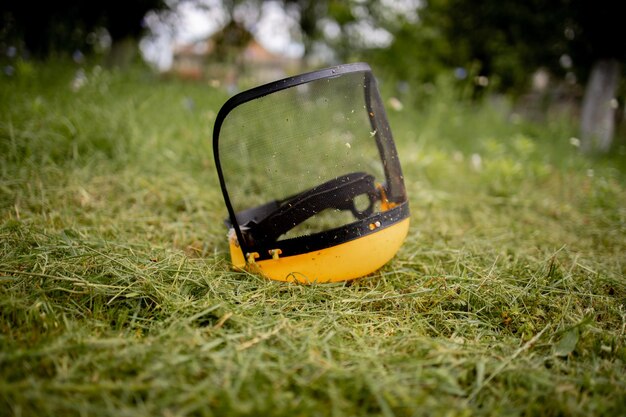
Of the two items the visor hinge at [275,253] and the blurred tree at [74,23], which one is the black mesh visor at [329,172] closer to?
the visor hinge at [275,253]

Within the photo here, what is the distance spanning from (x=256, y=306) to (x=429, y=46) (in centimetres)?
683

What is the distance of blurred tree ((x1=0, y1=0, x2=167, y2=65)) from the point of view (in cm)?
Answer: 516

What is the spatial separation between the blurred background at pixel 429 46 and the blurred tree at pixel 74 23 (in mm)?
15

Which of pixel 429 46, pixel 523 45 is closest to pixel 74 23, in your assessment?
pixel 429 46

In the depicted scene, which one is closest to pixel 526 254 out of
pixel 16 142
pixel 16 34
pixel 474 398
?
pixel 474 398

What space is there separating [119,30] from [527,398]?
732 centimetres

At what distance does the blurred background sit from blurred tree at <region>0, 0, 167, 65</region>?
0.05 ft

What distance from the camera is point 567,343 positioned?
1.23m

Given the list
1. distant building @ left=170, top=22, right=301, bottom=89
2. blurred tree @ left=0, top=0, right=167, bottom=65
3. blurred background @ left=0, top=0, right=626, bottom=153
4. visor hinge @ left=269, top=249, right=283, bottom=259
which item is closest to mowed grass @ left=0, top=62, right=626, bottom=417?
visor hinge @ left=269, top=249, right=283, bottom=259

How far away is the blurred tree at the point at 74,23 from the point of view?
16.9 ft

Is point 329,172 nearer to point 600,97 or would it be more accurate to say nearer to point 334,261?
point 334,261

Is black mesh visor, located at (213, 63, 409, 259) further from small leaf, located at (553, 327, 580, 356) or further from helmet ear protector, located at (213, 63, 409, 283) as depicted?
small leaf, located at (553, 327, 580, 356)

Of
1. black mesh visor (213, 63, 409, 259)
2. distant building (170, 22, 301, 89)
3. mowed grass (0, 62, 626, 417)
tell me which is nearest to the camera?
mowed grass (0, 62, 626, 417)

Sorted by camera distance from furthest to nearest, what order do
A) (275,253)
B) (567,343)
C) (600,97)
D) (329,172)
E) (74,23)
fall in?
(74,23), (600,97), (329,172), (275,253), (567,343)
